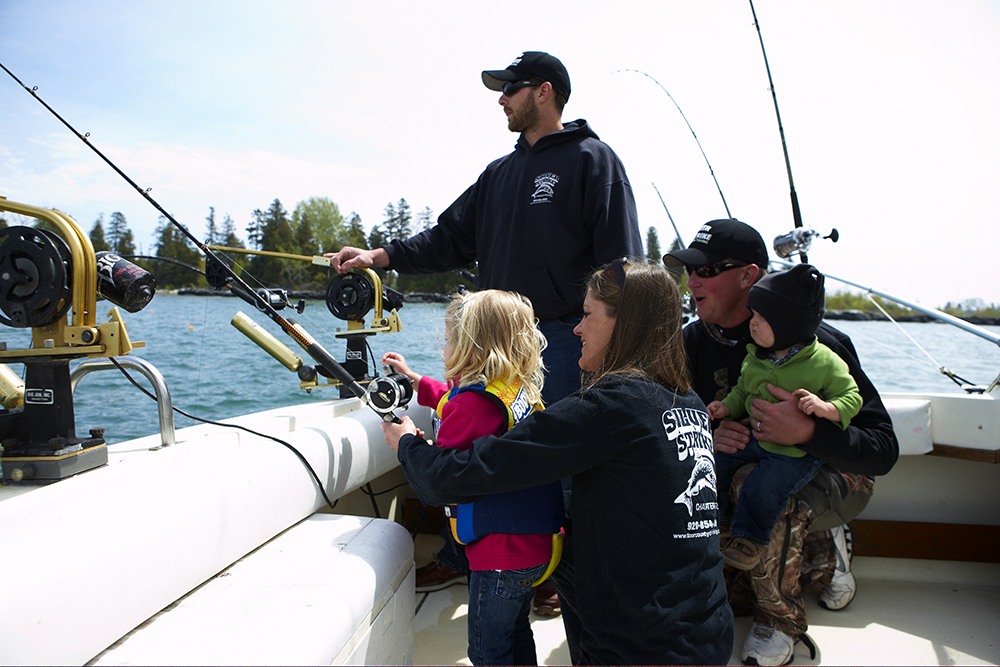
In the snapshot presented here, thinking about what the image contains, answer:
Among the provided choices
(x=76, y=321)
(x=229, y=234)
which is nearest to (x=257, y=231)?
(x=229, y=234)

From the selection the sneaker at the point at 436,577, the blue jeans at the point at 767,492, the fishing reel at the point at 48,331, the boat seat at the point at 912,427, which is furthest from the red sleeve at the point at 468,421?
the boat seat at the point at 912,427

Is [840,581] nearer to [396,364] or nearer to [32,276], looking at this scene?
[396,364]

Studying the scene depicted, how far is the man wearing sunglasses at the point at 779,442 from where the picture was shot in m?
2.06

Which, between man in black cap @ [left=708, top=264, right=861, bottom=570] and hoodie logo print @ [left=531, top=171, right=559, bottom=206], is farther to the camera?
hoodie logo print @ [left=531, top=171, right=559, bottom=206]

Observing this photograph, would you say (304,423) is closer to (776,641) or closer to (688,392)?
(688,392)

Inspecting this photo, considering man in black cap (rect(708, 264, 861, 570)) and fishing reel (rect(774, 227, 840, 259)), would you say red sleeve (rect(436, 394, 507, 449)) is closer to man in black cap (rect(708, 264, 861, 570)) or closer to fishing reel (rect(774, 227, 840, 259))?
man in black cap (rect(708, 264, 861, 570))

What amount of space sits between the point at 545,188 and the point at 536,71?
40 cm

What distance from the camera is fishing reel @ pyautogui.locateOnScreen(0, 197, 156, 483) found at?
4.33 feet

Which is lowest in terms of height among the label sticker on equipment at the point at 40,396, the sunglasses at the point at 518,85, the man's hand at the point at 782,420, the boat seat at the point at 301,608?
the boat seat at the point at 301,608

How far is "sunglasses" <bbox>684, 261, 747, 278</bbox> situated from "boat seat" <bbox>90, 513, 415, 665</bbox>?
1.27 meters

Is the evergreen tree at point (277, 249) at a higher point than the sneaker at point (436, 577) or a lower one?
higher

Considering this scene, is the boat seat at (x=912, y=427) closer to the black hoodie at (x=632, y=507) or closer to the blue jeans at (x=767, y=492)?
the blue jeans at (x=767, y=492)

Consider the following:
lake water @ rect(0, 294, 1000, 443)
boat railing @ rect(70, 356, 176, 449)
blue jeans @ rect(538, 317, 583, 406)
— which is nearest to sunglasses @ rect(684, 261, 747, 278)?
blue jeans @ rect(538, 317, 583, 406)

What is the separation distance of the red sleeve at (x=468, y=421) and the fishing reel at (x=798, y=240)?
5.89ft
